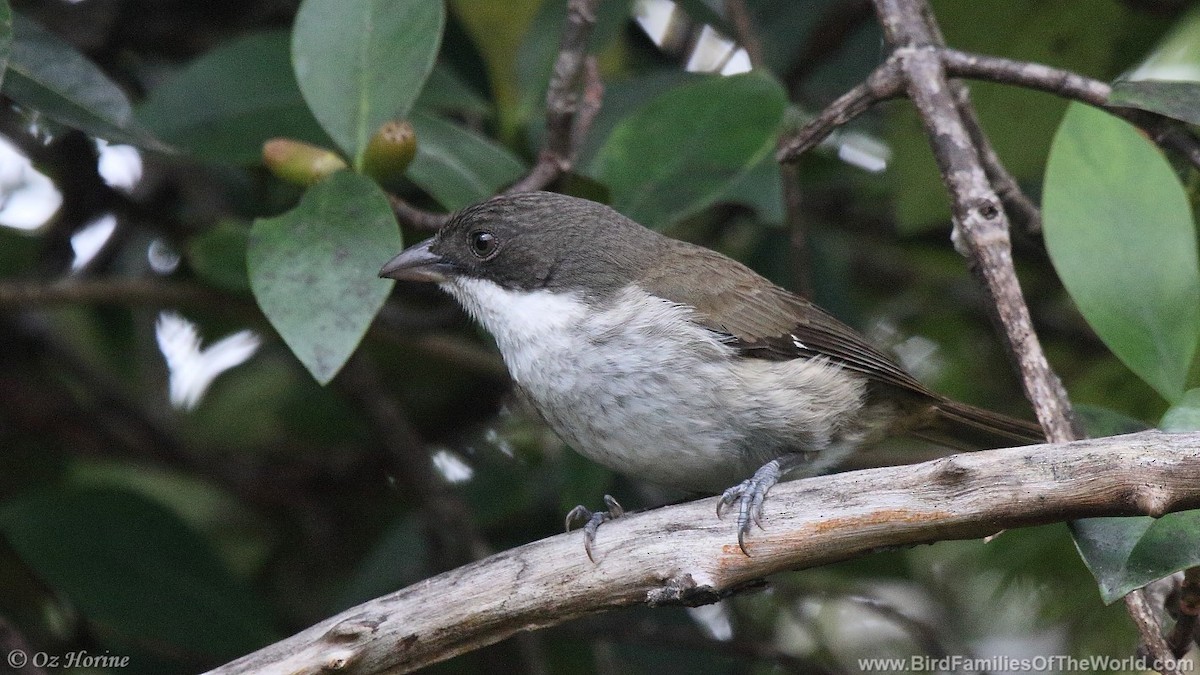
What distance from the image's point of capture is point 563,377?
12.7 feet

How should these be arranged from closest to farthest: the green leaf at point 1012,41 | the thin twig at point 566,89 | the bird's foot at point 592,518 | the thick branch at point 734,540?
the thick branch at point 734,540 → the bird's foot at point 592,518 → the thin twig at point 566,89 → the green leaf at point 1012,41

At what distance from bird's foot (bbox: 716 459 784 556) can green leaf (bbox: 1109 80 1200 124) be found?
1368 millimetres

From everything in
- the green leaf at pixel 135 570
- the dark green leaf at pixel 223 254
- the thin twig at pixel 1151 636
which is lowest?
the green leaf at pixel 135 570

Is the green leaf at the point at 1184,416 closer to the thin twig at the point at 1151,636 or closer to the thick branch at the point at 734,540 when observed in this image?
the thick branch at the point at 734,540

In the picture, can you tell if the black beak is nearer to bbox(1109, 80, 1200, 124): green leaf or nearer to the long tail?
the long tail

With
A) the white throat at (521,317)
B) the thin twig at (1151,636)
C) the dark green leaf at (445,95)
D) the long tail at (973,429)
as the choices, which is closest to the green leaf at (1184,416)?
the thin twig at (1151,636)

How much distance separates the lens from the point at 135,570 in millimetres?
4727

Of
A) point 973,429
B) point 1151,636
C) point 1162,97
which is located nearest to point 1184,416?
point 1151,636

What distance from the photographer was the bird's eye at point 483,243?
4316mm

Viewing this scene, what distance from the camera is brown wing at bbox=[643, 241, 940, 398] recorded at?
404 centimetres

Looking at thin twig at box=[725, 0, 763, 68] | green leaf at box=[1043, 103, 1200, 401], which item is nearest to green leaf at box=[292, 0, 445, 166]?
thin twig at box=[725, 0, 763, 68]

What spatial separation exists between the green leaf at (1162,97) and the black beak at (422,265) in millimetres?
2129

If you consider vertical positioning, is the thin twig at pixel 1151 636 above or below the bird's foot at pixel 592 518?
above

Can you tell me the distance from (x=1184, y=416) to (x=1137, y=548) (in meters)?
0.36
